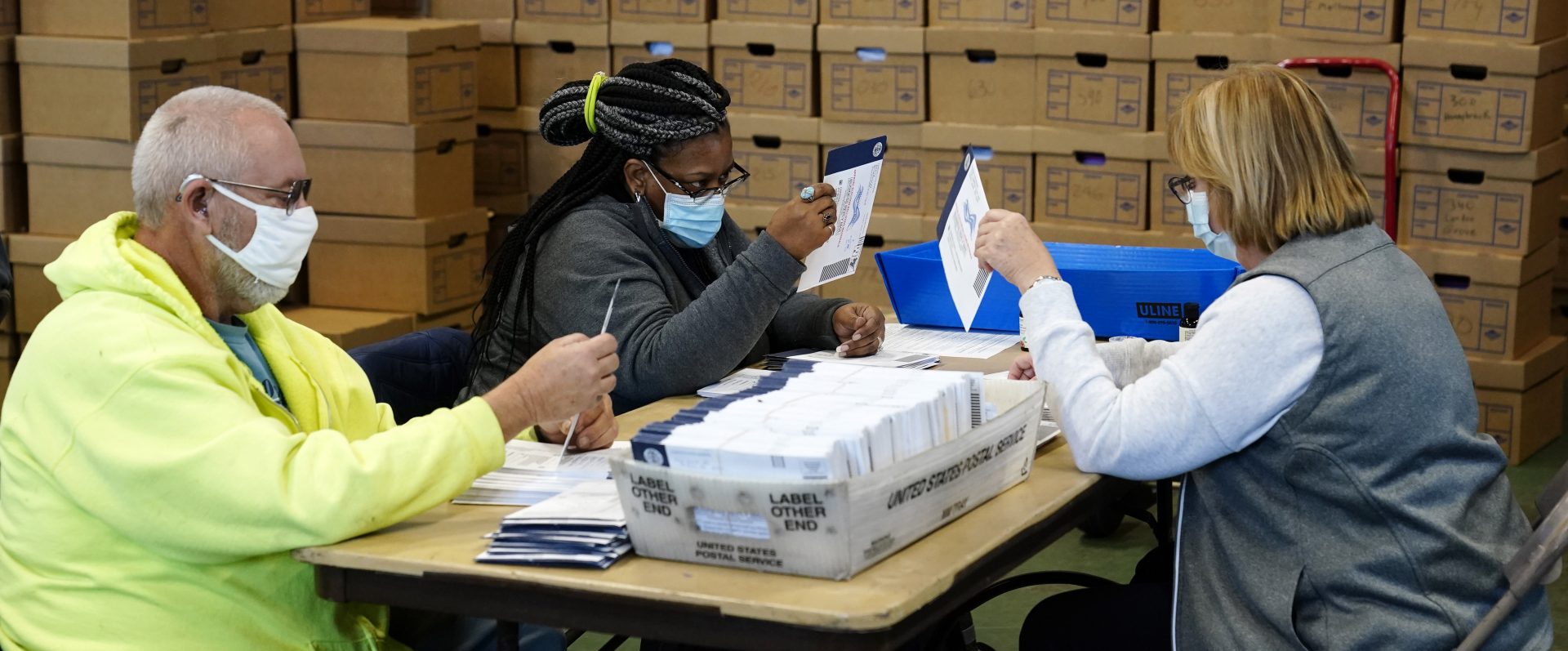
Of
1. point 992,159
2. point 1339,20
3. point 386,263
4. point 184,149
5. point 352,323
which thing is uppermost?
point 1339,20

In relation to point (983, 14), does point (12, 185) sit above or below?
below

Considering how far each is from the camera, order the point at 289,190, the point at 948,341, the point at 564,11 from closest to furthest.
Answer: the point at 289,190, the point at 948,341, the point at 564,11

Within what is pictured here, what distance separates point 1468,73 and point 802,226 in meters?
2.80

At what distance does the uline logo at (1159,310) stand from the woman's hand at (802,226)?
68 centimetres

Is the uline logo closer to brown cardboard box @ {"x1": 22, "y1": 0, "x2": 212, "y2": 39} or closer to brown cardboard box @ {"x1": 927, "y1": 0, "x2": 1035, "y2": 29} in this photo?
brown cardboard box @ {"x1": 927, "y1": 0, "x2": 1035, "y2": 29}

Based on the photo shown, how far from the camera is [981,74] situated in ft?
17.2

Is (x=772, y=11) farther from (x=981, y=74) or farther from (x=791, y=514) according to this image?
(x=791, y=514)

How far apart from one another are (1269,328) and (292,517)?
1.19 m

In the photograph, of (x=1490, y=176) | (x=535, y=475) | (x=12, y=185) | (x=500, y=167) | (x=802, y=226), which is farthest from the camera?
(x=500, y=167)

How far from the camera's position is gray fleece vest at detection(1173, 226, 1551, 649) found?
2100mm

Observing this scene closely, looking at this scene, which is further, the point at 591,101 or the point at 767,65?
the point at 767,65

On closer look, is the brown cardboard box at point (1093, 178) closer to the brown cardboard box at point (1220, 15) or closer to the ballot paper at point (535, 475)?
Result: the brown cardboard box at point (1220, 15)

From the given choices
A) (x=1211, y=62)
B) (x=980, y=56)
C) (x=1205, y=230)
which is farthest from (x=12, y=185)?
(x=1205, y=230)

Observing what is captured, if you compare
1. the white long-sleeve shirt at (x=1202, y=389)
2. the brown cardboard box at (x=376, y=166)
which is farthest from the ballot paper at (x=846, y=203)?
the brown cardboard box at (x=376, y=166)
